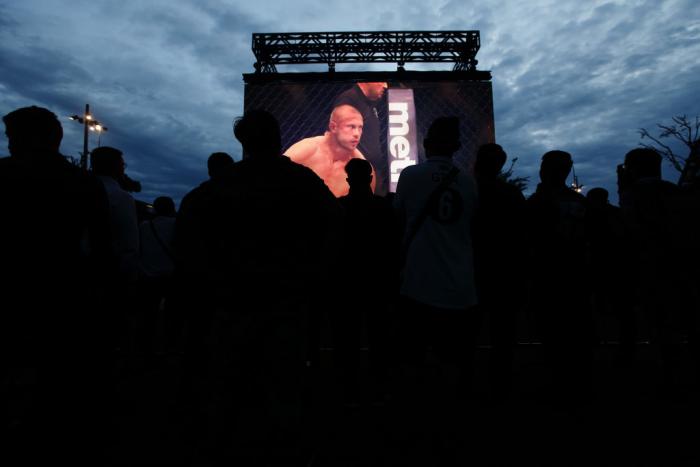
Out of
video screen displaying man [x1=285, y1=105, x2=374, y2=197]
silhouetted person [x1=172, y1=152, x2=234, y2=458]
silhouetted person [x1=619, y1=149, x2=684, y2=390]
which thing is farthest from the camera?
video screen displaying man [x1=285, y1=105, x2=374, y2=197]

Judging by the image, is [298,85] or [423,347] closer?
[423,347]

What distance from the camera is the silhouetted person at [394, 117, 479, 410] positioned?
7.18 ft

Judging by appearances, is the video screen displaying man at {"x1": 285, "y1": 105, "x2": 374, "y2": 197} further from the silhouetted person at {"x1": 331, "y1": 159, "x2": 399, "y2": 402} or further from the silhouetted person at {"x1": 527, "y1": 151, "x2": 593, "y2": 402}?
the silhouetted person at {"x1": 527, "y1": 151, "x2": 593, "y2": 402}

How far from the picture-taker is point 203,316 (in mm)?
3070

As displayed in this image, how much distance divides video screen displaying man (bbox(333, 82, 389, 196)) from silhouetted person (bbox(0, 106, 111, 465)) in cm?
1242

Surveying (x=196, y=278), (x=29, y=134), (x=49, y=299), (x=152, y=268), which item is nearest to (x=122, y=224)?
(x=29, y=134)

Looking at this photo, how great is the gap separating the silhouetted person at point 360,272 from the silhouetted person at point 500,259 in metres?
0.73

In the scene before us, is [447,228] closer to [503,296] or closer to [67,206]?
[503,296]

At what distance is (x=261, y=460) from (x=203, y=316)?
1798 millimetres

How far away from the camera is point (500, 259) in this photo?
304cm

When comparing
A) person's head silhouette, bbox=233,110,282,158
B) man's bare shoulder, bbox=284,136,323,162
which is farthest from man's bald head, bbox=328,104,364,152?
person's head silhouette, bbox=233,110,282,158

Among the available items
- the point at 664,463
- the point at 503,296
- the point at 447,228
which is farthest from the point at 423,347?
the point at 664,463

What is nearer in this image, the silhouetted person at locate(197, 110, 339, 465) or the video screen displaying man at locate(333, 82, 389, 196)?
the silhouetted person at locate(197, 110, 339, 465)

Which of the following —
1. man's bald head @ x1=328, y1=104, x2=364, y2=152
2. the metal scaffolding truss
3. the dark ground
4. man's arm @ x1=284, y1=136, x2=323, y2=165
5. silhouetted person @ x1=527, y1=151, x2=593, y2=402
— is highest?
the metal scaffolding truss
